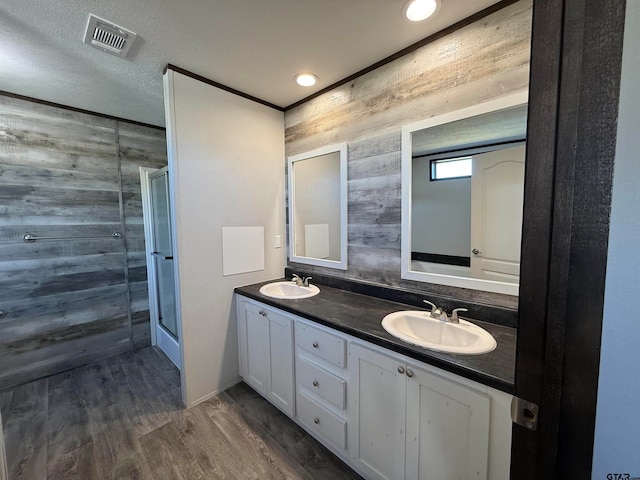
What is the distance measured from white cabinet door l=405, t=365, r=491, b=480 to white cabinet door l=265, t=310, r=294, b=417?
0.82 m

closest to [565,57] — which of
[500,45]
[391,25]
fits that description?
[500,45]

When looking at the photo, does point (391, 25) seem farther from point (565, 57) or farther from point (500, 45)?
point (565, 57)

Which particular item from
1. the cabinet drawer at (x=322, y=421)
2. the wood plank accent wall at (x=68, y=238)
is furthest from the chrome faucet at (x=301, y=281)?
the wood plank accent wall at (x=68, y=238)

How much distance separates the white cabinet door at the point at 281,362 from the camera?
5.70 ft

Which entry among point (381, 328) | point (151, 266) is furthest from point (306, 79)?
point (151, 266)

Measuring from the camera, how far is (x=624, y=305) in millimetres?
417

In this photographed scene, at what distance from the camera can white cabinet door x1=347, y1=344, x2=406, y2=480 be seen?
47.3 inches

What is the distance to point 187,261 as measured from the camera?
1.94 m

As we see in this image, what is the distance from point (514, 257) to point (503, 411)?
0.77 meters

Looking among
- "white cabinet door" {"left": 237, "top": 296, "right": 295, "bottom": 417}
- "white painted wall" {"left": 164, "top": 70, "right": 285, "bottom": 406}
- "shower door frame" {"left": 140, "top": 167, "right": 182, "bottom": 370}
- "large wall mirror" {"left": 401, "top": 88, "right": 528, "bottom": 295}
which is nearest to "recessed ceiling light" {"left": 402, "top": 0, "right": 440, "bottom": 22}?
"large wall mirror" {"left": 401, "top": 88, "right": 528, "bottom": 295}

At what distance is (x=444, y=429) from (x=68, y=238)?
10.5 feet

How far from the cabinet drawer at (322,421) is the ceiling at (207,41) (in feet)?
7.23

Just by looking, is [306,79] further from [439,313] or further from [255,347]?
[255,347]

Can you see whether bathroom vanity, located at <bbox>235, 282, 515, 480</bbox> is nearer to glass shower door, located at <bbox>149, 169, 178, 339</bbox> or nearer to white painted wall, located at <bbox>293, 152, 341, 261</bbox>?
white painted wall, located at <bbox>293, 152, 341, 261</bbox>
